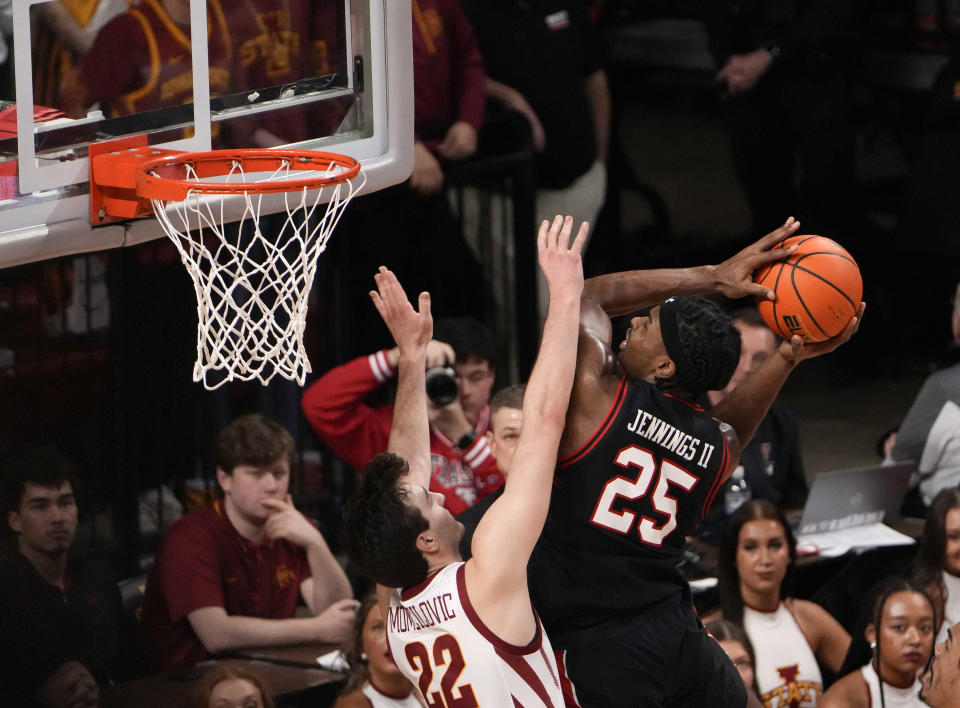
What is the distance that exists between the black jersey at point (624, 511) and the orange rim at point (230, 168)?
111cm

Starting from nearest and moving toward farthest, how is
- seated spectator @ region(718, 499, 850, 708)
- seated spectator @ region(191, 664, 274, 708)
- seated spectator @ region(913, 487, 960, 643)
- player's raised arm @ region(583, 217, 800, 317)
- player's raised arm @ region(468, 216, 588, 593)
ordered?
player's raised arm @ region(468, 216, 588, 593), player's raised arm @ region(583, 217, 800, 317), seated spectator @ region(191, 664, 274, 708), seated spectator @ region(718, 499, 850, 708), seated spectator @ region(913, 487, 960, 643)

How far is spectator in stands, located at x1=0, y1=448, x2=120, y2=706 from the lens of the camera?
521 cm

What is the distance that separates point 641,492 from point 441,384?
67.8 inches

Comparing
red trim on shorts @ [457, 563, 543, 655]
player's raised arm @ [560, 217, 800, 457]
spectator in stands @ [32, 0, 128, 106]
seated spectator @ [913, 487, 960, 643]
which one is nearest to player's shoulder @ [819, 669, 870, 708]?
seated spectator @ [913, 487, 960, 643]

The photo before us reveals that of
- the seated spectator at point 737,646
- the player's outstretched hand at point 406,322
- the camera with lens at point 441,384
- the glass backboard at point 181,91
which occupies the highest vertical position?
the glass backboard at point 181,91

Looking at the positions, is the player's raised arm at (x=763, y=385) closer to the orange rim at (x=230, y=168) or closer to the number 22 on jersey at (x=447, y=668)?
the number 22 on jersey at (x=447, y=668)

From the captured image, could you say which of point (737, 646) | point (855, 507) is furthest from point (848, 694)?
point (855, 507)

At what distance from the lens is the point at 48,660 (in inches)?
207

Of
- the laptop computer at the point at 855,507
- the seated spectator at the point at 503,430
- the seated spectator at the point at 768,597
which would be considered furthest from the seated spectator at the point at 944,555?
the seated spectator at the point at 503,430

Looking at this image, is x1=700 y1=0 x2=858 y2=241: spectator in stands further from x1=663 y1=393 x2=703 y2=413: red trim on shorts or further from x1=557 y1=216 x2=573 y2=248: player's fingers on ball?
x1=557 y1=216 x2=573 y2=248: player's fingers on ball

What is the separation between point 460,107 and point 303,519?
8.06 feet

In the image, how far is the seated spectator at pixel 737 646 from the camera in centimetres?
564

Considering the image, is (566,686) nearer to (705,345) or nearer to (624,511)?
(624,511)

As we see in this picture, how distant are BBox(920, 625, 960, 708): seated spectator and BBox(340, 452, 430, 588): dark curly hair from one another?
5.80 feet
